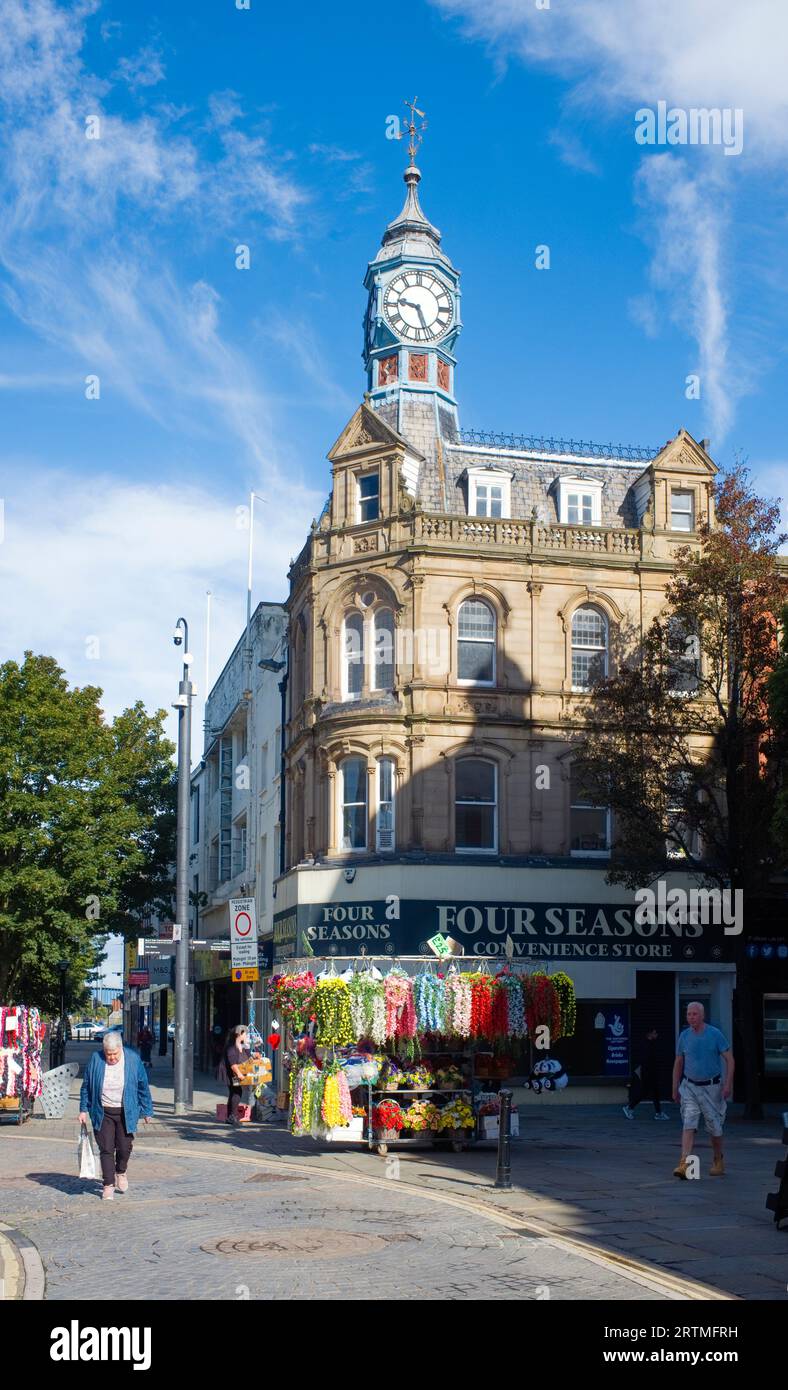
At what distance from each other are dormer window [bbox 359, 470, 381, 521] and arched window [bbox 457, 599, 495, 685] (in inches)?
129

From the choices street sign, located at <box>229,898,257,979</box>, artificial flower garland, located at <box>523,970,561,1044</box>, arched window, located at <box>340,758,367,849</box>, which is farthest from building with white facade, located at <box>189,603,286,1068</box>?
artificial flower garland, located at <box>523,970,561,1044</box>

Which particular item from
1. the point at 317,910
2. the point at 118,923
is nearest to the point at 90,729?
the point at 118,923

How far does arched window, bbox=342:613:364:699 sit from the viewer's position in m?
34.6

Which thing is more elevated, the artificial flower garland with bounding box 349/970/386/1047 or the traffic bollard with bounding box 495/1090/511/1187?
the artificial flower garland with bounding box 349/970/386/1047

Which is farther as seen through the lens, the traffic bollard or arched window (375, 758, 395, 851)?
arched window (375, 758, 395, 851)

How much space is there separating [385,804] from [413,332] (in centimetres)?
1322

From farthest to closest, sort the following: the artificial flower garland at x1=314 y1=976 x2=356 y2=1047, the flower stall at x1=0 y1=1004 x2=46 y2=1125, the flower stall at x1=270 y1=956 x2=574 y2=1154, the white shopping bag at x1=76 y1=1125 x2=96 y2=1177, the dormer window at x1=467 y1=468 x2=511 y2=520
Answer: the dormer window at x1=467 y1=468 x2=511 y2=520 < the flower stall at x1=0 y1=1004 x2=46 y2=1125 < the flower stall at x1=270 y1=956 x2=574 y2=1154 < the artificial flower garland at x1=314 y1=976 x2=356 y2=1047 < the white shopping bag at x1=76 y1=1125 x2=96 y2=1177

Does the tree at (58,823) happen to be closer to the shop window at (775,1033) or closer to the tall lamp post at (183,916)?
the tall lamp post at (183,916)

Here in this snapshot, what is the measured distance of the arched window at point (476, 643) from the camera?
3394cm

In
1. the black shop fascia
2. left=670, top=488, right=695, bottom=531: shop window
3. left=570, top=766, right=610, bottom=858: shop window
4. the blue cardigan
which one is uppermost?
left=670, top=488, right=695, bottom=531: shop window

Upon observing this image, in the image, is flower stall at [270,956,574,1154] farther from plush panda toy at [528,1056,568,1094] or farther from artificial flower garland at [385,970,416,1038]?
plush panda toy at [528,1056,568,1094]
